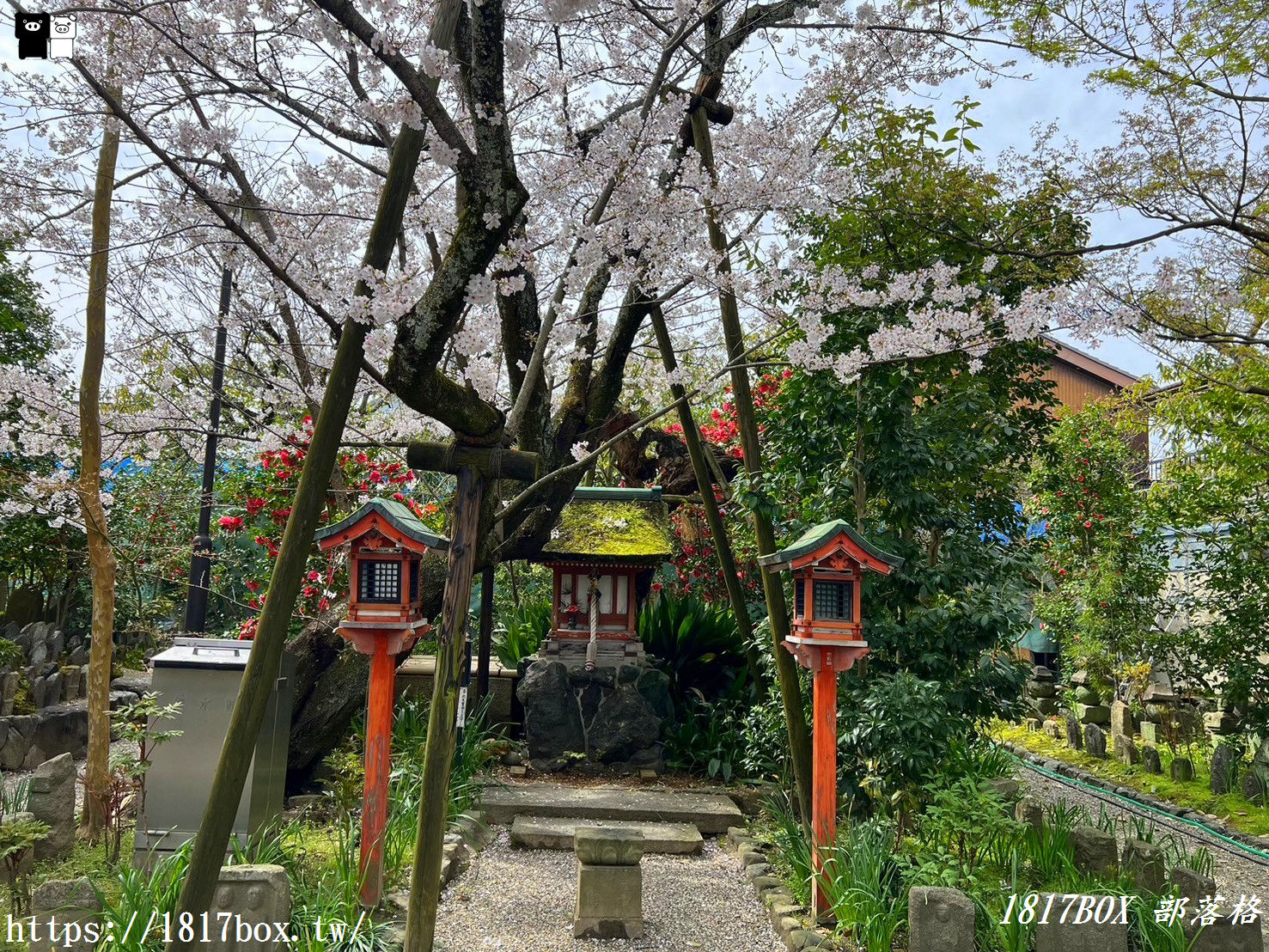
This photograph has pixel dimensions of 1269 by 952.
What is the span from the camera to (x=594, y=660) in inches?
330

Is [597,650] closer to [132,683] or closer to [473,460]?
[473,460]

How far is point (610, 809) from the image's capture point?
6.87m

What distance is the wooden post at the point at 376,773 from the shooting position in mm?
4480

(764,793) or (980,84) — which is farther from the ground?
(980,84)

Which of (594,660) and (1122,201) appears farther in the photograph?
(594,660)

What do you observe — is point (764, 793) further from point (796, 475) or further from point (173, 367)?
point (173, 367)

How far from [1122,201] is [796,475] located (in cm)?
384

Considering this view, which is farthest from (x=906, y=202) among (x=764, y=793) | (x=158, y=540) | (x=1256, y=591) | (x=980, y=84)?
(x=158, y=540)

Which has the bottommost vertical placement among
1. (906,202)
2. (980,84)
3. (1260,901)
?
(1260,901)

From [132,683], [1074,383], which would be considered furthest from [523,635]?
[1074,383]

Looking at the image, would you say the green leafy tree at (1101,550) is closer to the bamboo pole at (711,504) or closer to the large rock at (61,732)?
the bamboo pole at (711,504)

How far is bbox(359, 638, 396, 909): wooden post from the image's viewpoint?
4480 millimetres

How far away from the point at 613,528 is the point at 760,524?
324cm

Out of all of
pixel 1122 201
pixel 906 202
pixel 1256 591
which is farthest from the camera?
pixel 1256 591
